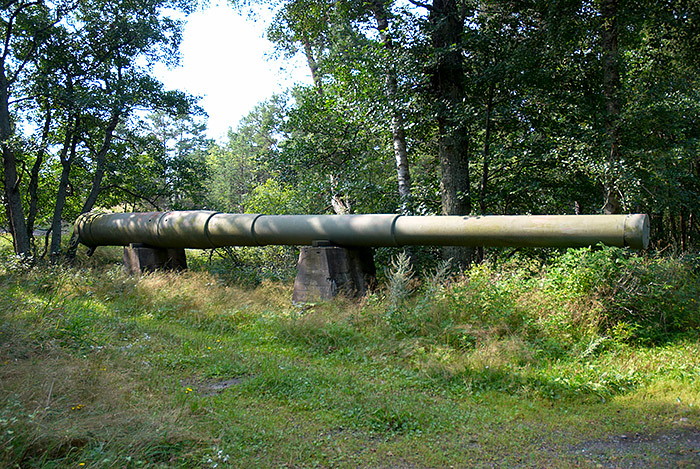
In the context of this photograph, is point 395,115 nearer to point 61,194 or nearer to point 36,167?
point 61,194

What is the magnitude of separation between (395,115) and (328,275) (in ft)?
13.4

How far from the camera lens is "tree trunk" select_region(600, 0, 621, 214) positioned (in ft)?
26.7

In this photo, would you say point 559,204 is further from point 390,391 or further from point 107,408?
point 107,408

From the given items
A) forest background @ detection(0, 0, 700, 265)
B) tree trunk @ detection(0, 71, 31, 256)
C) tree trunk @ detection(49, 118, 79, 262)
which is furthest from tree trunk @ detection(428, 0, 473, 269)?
tree trunk @ detection(0, 71, 31, 256)

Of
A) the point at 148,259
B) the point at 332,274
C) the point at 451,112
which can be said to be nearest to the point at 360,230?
the point at 332,274

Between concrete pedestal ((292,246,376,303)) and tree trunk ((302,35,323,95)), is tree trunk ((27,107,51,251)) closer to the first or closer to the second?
tree trunk ((302,35,323,95))

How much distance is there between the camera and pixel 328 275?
8336 mm

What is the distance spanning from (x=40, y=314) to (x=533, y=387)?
5.85 metres

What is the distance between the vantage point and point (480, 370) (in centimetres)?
515

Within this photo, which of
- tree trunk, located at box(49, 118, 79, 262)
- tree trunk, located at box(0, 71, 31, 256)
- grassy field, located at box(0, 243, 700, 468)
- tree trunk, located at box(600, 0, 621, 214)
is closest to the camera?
grassy field, located at box(0, 243, 700, 468)

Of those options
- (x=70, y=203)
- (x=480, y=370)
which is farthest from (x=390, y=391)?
(x=70, y=203)

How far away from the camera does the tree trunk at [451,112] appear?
9.86 meters

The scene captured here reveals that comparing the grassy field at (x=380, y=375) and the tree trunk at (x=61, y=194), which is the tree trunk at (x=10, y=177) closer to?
the tree trunk at (x=61, y=194)

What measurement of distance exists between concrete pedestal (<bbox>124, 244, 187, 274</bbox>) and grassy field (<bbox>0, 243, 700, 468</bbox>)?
7.88 feet
